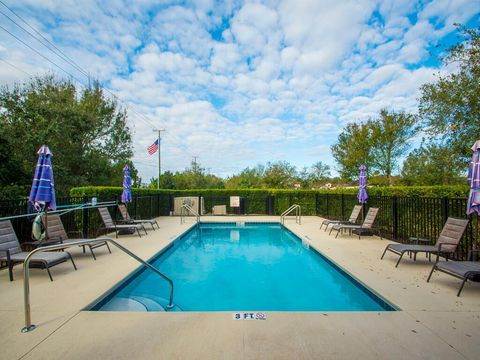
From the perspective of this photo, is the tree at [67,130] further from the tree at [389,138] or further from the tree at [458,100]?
the tree at [389,138]

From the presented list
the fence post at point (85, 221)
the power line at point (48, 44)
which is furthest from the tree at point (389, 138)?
the power line at point (48, 44)

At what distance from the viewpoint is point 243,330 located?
285cm

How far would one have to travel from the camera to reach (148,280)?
5582mm

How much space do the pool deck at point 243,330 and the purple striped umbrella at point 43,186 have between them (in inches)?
67.1

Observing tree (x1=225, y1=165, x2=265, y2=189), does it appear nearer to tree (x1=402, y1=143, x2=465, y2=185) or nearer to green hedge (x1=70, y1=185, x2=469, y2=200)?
green hedge (x1=70, y1=185, x2=469, y2=200)

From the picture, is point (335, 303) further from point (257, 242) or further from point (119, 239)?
point (119, 239)

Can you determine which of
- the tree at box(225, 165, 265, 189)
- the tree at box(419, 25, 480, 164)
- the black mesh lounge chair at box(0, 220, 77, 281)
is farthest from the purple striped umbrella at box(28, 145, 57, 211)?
the tree at box(225, 165, 265, 189)

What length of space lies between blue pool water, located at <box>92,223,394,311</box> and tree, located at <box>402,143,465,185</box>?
10.7 meters

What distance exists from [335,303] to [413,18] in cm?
957

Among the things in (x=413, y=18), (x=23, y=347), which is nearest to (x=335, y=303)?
(x=23, y=347)

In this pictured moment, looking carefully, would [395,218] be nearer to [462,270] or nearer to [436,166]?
[462,270]

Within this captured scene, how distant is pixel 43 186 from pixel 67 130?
1476cm

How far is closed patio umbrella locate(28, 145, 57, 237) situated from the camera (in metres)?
5.47

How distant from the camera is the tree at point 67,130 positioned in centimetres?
1627
